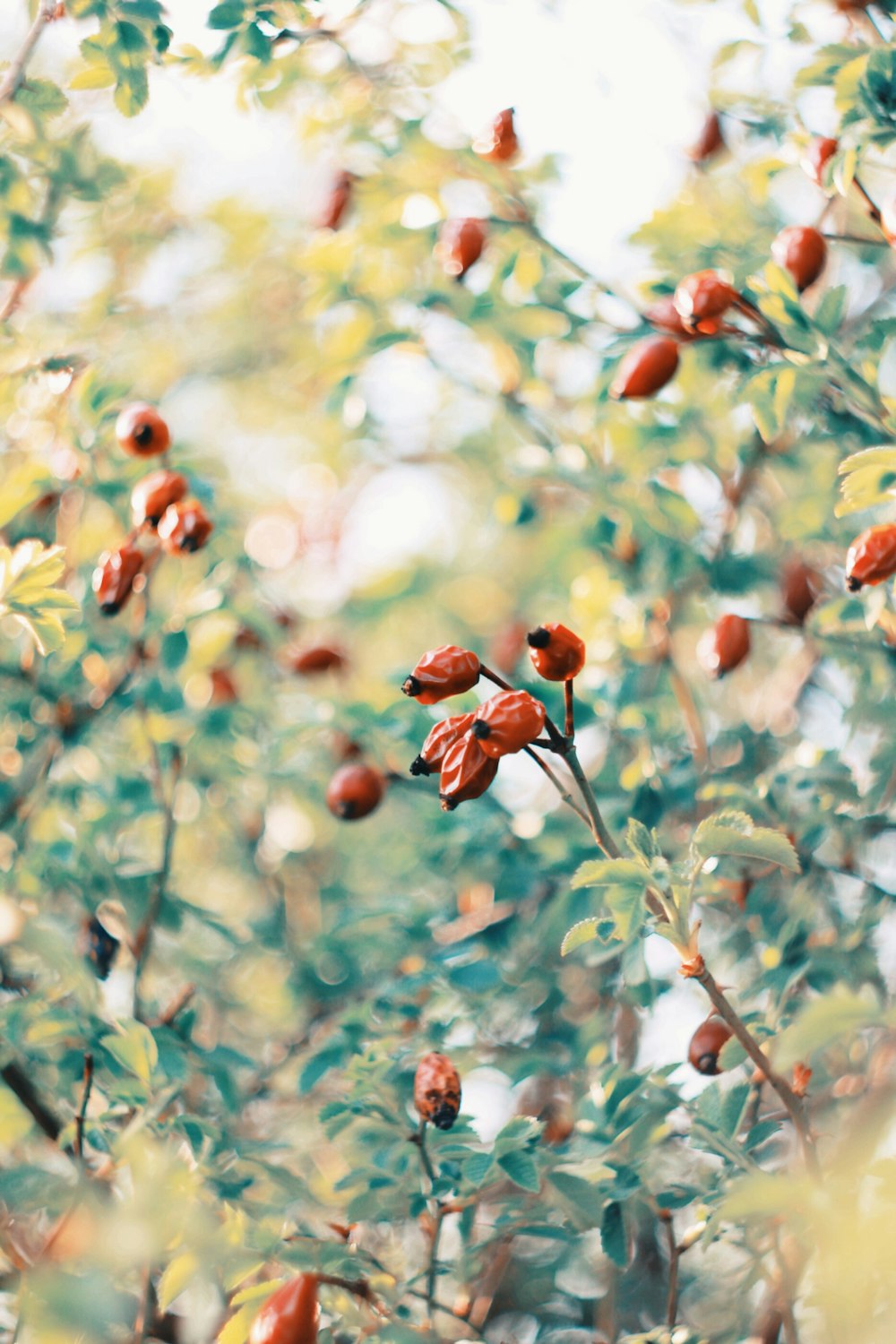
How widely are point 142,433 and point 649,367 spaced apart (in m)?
0.92

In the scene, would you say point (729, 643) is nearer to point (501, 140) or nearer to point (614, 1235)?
point (614, 1235)

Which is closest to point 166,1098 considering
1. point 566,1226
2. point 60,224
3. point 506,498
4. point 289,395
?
point 566,1226

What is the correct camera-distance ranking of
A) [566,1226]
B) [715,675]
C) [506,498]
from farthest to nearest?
[506,498] < [715,675] < [566,1226]

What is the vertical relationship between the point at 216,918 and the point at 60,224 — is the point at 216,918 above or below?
below

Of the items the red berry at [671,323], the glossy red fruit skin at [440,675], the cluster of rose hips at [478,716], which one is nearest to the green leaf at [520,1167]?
the cluster of rose hips at [478,716]

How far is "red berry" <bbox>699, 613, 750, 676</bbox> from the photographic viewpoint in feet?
6.59

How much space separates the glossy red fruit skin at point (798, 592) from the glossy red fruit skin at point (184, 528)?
47.3 inches

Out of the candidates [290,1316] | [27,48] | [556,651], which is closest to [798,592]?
[556,651]

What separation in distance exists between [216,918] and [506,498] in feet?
3.94

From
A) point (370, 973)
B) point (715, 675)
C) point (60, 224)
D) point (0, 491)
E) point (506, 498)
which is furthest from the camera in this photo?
point (60, 224)

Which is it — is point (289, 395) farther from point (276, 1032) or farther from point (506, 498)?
point (276, 1032)

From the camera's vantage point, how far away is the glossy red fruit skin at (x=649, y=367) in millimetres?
1906

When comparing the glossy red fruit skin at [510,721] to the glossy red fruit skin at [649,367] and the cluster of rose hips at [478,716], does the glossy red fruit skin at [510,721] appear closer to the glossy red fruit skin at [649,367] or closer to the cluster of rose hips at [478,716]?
the cluster of rose hips at [478,716]

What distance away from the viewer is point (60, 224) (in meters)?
2.81
